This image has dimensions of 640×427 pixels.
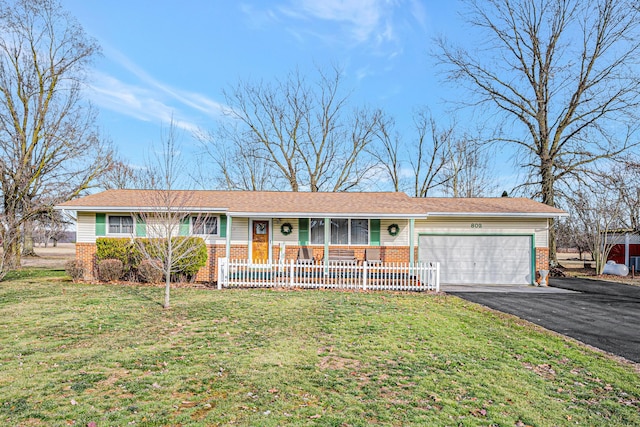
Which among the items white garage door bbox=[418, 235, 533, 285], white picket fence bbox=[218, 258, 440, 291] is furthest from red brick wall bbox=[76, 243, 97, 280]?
white garage door bbox=[418, 235, 533, 285]

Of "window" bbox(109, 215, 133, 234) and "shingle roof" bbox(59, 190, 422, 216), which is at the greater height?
"shingle roof" bbox(59, 190, 422, 216)

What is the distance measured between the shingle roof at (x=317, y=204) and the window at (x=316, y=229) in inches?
28.6

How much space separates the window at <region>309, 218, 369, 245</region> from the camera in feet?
51.8

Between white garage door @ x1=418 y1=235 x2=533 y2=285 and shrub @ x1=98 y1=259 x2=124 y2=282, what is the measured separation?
11.9 metres

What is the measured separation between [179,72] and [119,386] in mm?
17586

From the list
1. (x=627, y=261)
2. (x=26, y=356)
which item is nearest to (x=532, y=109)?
(x=627, y=261)

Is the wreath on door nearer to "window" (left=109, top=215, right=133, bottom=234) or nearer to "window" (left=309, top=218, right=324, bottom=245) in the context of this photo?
"window" (left=309, top=218, right=324, bottom=245)

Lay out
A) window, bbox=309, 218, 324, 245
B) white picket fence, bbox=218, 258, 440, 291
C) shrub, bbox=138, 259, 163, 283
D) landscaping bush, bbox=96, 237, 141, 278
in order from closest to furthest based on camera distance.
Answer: white picket fence, bbox=218, 258, 440, 291, shrub, bbox=138, 259, 163, 283, landscaping bush, bbox=96, 237, 141, 278, window, bbox=309, 218, 324, 245

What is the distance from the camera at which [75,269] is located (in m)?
14.1

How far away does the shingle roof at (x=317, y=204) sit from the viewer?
14328 mm

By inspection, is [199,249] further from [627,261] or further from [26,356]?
[627,261]

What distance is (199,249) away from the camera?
1391 cm

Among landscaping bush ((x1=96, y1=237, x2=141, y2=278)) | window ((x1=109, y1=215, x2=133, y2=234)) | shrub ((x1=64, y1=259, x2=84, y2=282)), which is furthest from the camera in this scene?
window ((x1=109, y1=215, x2=133, y2=234))

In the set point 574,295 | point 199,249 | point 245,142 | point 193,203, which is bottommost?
point 574,295
